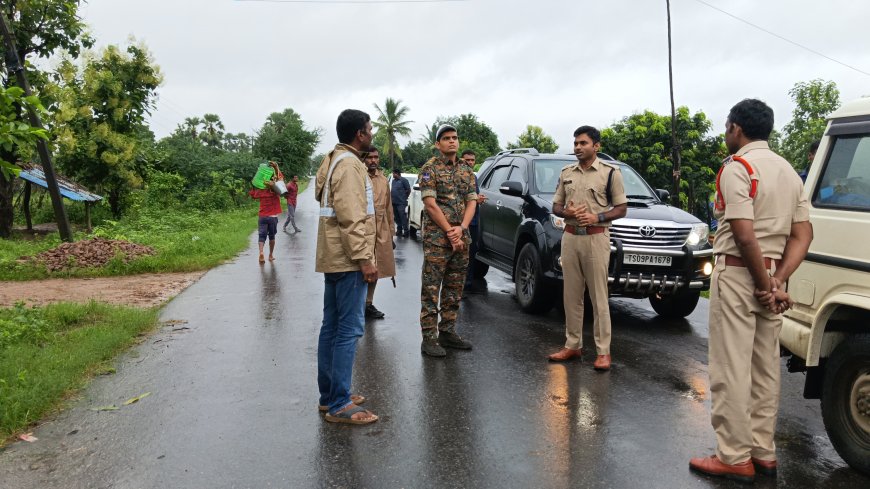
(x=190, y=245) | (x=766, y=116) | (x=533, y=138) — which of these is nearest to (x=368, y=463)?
(x=766, y=116)

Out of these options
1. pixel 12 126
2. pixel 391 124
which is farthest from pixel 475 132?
pixel 12 126

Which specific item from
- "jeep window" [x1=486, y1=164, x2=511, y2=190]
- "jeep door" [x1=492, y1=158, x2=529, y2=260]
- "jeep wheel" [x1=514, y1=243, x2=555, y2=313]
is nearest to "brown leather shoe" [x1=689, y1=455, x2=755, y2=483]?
"jeep wheel" [x1=514, y1=243, x2=555, y2=313]

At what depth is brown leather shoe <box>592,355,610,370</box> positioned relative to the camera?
5.41 meters

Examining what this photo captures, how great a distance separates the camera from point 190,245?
13.2 meters

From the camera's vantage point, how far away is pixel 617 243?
265 inches

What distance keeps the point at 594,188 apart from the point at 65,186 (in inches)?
827

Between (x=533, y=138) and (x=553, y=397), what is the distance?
48492mm

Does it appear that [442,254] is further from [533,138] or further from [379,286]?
[533,138]

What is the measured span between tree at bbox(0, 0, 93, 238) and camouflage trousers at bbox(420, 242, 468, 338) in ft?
47.4

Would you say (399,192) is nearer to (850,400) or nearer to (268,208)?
(268,208)

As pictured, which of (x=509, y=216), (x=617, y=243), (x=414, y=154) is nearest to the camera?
(x=617, y=243)

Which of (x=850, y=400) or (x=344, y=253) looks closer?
(x=850, y=400)

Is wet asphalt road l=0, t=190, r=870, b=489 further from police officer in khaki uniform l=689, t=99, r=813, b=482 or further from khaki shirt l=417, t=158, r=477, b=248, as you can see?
khaki shirt l=417, t=158, r=477, b=248

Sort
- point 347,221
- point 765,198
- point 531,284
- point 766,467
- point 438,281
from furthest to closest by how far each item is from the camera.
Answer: point 531,284
point 438,281
point 347,221
point 766,467
point 765,198
